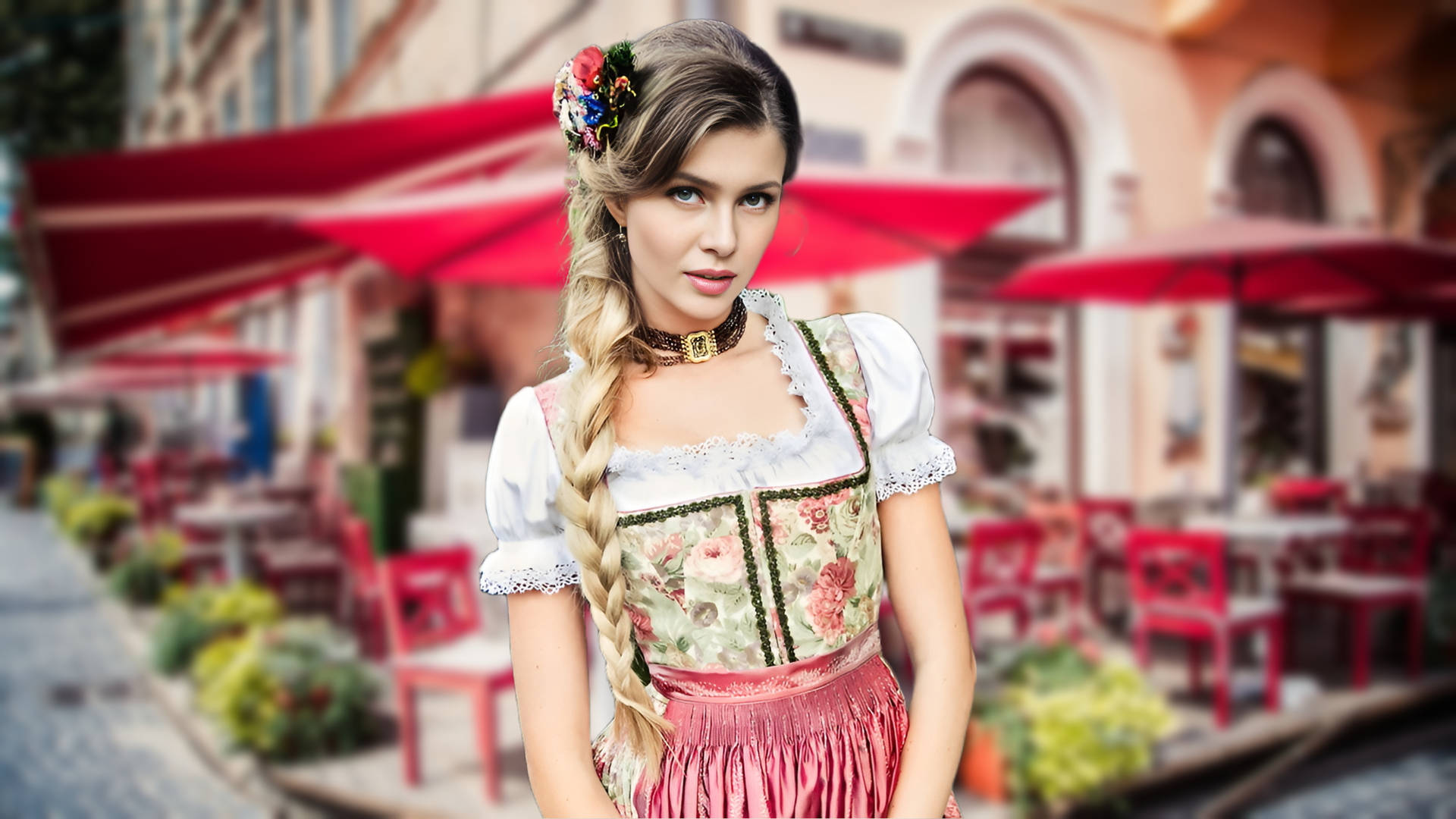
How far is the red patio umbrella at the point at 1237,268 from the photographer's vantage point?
481cm

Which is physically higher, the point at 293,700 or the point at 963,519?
the point at 963,519

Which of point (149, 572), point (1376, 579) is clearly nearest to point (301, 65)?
point (149, 572)

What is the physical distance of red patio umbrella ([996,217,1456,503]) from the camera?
4.81m

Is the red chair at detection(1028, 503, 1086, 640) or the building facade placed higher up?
the building facade

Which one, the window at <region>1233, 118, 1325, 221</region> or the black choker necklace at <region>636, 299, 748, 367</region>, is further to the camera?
the window at <region>1233, 118, 1325, 221</region>

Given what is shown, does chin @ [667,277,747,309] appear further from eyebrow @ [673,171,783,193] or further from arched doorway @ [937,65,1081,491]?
arched doorway @ [937,65,1081,491]

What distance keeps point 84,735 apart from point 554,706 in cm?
561

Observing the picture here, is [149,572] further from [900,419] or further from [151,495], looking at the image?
[900,419]

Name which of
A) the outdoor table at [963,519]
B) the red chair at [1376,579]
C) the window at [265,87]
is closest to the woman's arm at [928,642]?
the outdoor table at [963,519]

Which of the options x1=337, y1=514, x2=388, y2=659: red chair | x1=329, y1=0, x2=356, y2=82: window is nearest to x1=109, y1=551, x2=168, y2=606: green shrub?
x1=337, y1=514, x2=388, y2=659: red chair

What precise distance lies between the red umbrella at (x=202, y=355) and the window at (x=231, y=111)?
6.51m

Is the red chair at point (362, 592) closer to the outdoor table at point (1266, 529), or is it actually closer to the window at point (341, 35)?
the outdoor table at point (1266, 529)

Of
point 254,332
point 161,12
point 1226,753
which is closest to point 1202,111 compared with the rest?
point 1226,753

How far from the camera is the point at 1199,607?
4.54m
